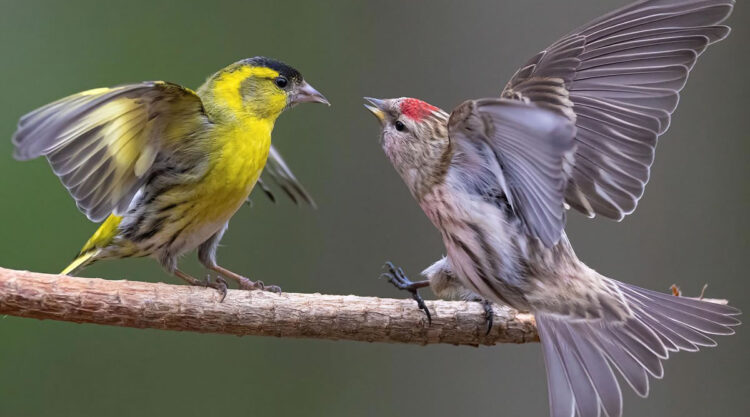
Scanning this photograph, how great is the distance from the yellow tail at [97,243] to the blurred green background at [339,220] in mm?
1563

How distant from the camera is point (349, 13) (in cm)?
494

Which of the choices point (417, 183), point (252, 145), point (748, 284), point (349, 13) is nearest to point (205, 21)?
point (349, 13)

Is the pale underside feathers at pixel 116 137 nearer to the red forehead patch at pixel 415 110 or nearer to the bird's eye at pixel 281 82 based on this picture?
the bird's eye at pixel 281 82

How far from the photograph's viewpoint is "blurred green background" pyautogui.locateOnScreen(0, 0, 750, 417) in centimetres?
395

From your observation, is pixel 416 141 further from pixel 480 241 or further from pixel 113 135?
pixel 113 135

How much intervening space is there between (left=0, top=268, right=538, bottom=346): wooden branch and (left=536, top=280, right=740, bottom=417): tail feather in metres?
0.25

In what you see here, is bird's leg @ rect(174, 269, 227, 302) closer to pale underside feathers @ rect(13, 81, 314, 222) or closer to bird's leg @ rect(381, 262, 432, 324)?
pale underside feathers @ rect(13, 81, 314, 222)

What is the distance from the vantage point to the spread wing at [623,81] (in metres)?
2.71

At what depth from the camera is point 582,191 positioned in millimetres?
2867

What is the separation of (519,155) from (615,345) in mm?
704

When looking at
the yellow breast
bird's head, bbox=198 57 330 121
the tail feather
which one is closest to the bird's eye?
bird's head, bbox=198 57 330 121

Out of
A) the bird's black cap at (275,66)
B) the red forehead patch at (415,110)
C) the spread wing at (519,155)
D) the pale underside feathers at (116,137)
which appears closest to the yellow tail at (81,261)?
the pale underside feathers at (116,137)

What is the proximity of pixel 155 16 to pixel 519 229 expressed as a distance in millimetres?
3447

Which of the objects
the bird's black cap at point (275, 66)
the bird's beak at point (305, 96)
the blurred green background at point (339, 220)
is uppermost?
the bird's black cap at point (275, 66)
